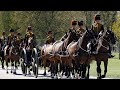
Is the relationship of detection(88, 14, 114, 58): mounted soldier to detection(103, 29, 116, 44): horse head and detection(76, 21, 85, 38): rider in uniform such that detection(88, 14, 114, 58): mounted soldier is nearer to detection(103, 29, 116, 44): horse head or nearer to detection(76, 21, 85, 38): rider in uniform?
detection(103, 29, 116, 44): horse head

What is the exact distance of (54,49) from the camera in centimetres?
1978

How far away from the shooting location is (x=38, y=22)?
157 ft

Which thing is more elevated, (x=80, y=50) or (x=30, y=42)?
(x=30, y=42)

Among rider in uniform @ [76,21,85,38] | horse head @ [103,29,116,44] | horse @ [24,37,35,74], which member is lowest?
horse @ [24,37,35,74]

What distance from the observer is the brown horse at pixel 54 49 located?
18.3 metres

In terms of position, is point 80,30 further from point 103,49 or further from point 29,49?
point 29,49

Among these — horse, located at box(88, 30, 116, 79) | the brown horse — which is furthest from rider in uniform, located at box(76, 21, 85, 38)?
horse, located at box(88, 30, 116, 79)

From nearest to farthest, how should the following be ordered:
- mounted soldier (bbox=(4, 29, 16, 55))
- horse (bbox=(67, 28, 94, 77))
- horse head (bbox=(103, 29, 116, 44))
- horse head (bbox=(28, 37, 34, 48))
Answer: horse head (bbox=(103, 29, 116, 44))
horse (bbox=(67, 28, 94, 77))
horse head (bbox=(28, 37, 34, 48))
mounted soldier (bbox=(4, 29, 16, 55))

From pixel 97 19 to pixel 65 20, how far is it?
33.4 metres

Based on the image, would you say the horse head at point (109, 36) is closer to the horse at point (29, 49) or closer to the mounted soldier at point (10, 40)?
the horse at point (29, 49)

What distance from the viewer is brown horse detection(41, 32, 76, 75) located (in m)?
18.3

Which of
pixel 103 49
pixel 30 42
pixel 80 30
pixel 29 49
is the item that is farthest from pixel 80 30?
pixel 29 49

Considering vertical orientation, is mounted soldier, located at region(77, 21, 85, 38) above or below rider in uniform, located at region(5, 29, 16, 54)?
above
